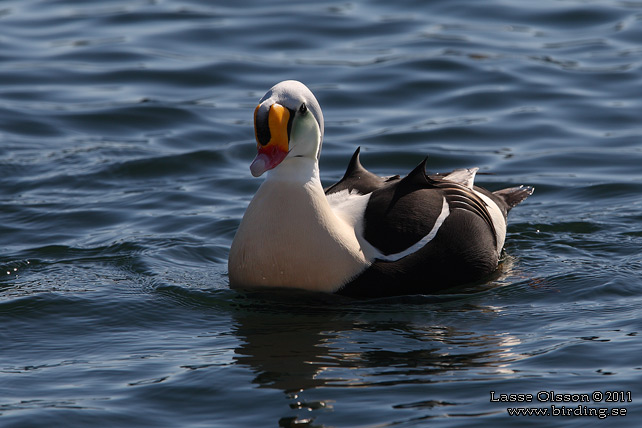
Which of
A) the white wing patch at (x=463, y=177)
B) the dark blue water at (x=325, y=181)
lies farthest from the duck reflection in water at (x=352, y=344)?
the white wing patch at (x=463, y=177)

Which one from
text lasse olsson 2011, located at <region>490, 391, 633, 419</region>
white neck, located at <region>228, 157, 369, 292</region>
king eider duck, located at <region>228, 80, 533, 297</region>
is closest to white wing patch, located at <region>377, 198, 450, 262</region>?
king eider duck, located at <region>228, 80, 533, 297</region>

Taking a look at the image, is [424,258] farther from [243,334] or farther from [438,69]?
[438,69]

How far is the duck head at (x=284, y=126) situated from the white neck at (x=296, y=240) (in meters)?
0.13

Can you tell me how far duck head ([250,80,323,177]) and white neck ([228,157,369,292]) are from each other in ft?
0.42

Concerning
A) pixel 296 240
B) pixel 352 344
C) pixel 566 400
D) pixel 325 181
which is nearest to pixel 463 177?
pixel 296 240

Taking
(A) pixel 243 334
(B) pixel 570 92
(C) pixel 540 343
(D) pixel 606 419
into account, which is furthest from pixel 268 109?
(B) pixel 570 92

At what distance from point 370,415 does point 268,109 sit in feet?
6.45

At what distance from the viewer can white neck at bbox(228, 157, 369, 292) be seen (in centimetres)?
635

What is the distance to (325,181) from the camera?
9.67 metres

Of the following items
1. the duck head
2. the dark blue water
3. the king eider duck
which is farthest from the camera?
the king eider duck

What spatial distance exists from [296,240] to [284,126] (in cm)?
64

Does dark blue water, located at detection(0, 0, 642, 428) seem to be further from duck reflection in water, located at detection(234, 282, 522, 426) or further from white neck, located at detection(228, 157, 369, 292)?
white neck, located at detection(228, 157, 369, 292)

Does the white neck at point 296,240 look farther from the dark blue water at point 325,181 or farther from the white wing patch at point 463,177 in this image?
the white wing patch at point 463,177

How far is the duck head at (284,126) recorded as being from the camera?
6219 millimetres
